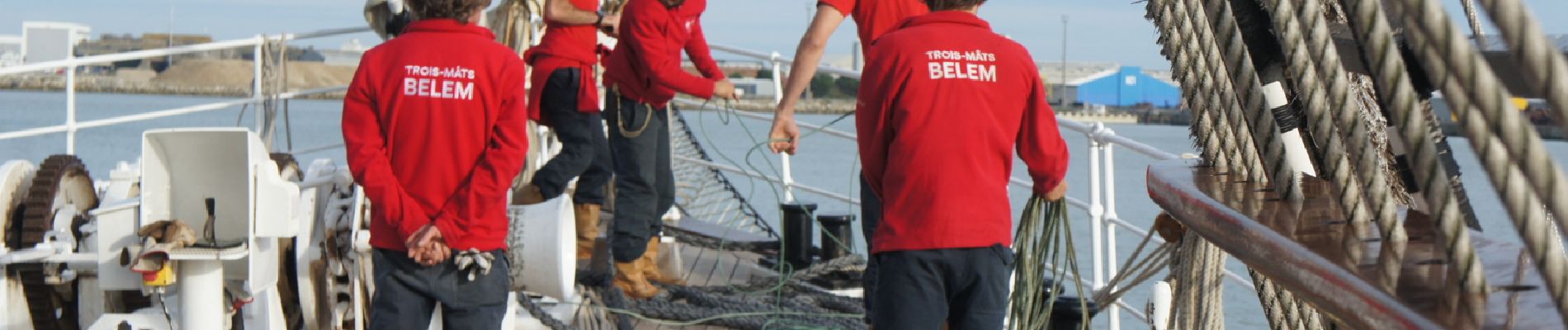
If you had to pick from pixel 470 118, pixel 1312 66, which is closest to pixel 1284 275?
pixel 1312 66

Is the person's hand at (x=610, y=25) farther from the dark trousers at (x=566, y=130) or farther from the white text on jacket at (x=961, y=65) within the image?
the white text on jacket at (x=961, y=65)

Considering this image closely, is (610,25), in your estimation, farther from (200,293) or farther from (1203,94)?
(1203,94)

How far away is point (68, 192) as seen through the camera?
420 centimetres

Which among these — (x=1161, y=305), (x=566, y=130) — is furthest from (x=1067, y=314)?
(x=566, y=130)

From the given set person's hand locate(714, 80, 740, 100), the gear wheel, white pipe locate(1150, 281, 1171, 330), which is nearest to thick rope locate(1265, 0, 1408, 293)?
white pipe locate(1150, 281, 1171, 330)

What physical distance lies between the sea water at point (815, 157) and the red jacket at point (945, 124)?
2.3 inches

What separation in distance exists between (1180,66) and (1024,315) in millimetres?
1051

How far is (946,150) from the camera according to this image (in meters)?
2.54

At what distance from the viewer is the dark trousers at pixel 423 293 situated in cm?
286

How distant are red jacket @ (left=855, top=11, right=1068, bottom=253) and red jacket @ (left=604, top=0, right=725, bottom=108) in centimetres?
198

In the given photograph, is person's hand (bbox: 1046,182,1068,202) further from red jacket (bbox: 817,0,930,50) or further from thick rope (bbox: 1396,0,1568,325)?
thick rope (bbox: 1396,0,1568,325)

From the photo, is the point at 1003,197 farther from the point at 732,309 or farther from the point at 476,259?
the point at 732,309

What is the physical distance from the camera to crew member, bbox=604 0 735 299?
4562 mm

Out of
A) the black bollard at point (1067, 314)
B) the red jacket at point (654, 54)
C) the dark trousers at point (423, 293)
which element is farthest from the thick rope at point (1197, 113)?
the red jacket at point (654, 54)
